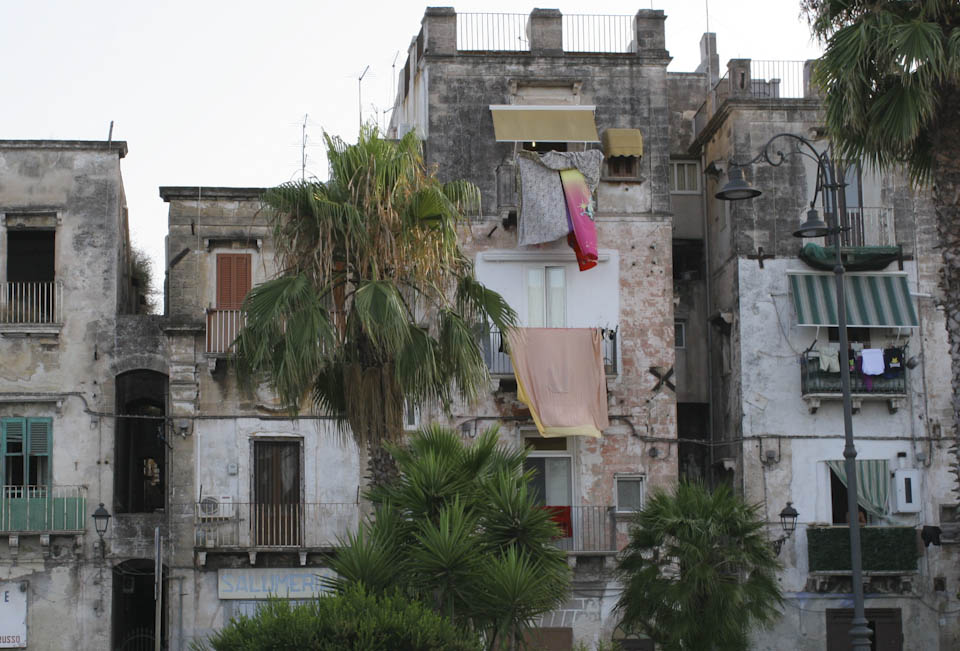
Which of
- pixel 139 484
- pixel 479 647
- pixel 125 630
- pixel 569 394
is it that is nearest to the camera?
pixel 479 647

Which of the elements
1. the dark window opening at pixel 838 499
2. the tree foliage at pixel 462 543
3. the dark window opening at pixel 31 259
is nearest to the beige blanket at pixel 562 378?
the dark window opening at pixel 838 499

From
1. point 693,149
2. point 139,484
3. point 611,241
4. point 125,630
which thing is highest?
point 693,149

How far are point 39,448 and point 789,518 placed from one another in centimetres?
1600

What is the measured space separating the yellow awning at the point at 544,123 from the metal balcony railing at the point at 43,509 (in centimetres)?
1185

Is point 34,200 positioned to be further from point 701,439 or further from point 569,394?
point 701,439

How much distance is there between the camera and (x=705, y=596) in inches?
975

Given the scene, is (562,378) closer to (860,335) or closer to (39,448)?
(860,335)

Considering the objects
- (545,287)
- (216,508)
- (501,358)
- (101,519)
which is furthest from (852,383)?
(101,519)

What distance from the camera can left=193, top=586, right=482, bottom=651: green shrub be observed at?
18453 millimetres

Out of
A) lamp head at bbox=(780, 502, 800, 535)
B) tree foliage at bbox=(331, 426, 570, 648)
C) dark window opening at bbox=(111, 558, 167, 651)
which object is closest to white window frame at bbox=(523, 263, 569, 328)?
lamp head at bbox=(780, 502, 800, 535)

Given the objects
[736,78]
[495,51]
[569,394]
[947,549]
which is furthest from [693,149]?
[947,549]

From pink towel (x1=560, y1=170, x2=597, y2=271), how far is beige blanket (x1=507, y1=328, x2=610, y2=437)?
1606mm

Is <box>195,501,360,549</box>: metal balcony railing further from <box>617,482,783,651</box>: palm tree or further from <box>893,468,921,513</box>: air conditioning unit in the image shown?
<box>893,468,921,513</box>: air conditioning unit

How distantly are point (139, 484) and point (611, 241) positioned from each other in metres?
13.3
